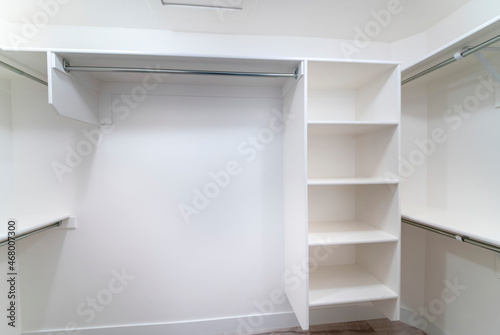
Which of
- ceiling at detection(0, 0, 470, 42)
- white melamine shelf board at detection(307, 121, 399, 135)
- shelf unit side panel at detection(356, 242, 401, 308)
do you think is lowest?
shelf unit side panel at detection(356, 242, 401, 308)

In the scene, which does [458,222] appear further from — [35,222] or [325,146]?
[35,222]

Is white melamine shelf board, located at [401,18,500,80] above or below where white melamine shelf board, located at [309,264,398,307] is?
above

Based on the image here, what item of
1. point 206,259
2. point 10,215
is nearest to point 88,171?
point 10,215

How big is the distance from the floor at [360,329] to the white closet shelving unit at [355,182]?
1.26ft

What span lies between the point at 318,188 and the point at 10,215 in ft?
7.40

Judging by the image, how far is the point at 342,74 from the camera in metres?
1.34

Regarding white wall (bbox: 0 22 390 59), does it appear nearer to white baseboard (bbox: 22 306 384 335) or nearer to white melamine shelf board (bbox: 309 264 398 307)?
white melamine shelf board (bbox: 309 264 398 307)

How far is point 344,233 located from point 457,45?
1.21m

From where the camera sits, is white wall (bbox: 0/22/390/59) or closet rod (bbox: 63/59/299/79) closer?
closet rod (bbox: 63/59/299/79)

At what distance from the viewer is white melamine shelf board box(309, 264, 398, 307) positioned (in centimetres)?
123

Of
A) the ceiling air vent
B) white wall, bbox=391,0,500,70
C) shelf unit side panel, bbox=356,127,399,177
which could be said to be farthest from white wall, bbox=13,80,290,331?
white wall, bbox=391,0,500,70

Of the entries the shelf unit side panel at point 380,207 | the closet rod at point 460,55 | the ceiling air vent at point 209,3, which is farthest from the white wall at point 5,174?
the closet rod at point 460,55

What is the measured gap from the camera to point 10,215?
1.37 metres

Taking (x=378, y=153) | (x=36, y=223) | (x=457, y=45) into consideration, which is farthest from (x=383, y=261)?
(x=36, y=223)
